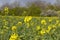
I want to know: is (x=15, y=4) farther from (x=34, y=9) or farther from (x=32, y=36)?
(x=32, y=36)

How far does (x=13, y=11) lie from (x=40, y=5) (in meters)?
2.88

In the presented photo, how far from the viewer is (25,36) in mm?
3990

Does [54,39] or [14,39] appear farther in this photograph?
[54,39]

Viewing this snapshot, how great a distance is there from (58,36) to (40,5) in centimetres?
1447

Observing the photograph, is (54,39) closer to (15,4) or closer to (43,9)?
(15,4)

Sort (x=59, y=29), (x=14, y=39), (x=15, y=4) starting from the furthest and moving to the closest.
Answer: (x=15, y=4), (x=59, y=29), (x=14, y=39)

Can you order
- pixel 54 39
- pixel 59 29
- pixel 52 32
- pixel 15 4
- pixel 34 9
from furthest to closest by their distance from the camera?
pixel 34 9 → pixel 15 4 → pixel 59 29 → pixel 52 32 → pixel 54 39

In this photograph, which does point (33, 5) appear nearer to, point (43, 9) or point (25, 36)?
point (43, 9)

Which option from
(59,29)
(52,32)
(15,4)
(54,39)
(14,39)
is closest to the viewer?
(14,39)

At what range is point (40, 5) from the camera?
18422mm

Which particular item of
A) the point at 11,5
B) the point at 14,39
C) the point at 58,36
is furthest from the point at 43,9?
the point at 14,39

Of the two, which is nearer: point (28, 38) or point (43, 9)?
point (28, 38)

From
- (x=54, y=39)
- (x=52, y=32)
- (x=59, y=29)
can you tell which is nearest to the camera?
(x=54, y=39)

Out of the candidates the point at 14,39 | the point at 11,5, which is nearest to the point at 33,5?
the point at 11,5
